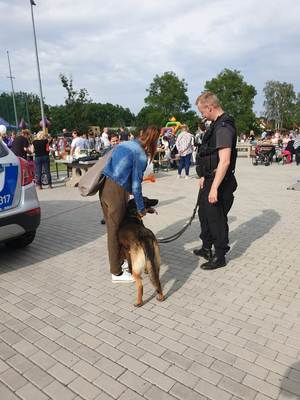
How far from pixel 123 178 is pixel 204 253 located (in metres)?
1.82

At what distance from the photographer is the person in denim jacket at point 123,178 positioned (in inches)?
135

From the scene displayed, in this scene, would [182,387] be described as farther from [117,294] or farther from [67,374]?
[117,294]

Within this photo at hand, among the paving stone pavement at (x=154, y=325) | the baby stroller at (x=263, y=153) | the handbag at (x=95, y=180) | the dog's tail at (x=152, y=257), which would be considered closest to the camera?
the paving stone pavement at (x=154, y=325)

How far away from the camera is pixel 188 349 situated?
2.79 m

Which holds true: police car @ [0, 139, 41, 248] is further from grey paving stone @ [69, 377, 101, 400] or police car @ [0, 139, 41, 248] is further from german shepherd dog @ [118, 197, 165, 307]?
grey paving stone @ [69, 377, 101, 400]

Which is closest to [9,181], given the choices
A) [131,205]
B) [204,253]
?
[131,205]

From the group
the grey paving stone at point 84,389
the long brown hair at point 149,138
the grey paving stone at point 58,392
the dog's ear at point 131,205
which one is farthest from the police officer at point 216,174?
the grey paving stone at point 58,392

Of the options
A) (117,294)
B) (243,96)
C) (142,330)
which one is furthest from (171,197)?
(243,96)

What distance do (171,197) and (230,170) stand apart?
4.94 meters

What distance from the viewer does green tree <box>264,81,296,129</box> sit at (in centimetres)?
6700

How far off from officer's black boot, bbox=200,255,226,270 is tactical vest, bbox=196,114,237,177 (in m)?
1.05

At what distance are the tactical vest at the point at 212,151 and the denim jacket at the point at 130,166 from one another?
3.24 ft

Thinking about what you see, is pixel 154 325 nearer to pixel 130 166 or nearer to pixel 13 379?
pixel 13 379

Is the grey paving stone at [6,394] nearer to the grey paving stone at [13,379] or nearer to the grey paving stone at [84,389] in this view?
the grey paving stone at [13,379]
